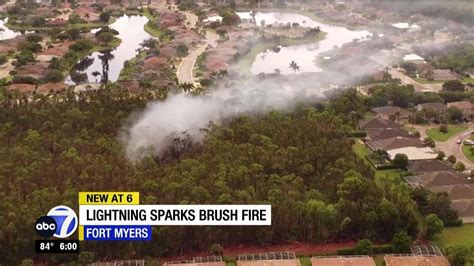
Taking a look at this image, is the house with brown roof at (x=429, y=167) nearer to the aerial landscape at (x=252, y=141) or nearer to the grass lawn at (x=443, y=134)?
the aerial landscape at (x=252, y=141)

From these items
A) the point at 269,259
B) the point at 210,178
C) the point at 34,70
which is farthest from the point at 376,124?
the point at 34,70

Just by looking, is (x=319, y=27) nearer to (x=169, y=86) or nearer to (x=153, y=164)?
(x=169, y=86)

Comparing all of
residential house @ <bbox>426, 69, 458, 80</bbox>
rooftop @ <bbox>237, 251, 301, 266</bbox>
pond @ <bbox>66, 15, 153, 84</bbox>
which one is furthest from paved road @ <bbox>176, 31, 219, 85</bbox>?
rooftop @ <bbox>237, 251, 301, 266</bbox>

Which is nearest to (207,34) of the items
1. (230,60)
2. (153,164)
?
(230,60)

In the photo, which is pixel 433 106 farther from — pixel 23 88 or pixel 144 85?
pixel 23 88

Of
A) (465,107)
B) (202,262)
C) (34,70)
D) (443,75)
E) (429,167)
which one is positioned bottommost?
(443,75)

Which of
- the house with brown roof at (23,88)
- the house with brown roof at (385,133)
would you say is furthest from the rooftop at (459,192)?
the house with brown roof at (23,88)
